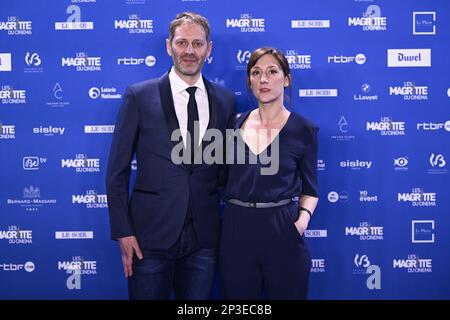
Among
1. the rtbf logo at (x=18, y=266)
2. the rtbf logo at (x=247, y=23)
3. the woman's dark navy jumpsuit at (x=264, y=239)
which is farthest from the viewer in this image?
the rtbf logo at (x=18, y=266)

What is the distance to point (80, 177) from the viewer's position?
10.1 ft

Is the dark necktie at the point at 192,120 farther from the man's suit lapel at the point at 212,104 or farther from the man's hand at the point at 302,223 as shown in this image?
the man's hand at the point at 302,223

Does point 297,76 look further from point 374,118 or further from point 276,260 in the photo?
point 276,260

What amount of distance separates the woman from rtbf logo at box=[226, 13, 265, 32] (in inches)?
27.8

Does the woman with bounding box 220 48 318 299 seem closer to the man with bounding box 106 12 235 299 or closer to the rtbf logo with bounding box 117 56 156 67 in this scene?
the man with bounding box 106 12 235 299

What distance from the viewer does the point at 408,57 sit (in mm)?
3008

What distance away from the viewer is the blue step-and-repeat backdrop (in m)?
3.00

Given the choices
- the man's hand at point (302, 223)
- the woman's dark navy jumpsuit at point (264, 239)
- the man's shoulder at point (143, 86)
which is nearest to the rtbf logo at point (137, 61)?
the man's shoulder at point (143, 86)

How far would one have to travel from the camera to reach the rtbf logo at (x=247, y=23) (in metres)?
2.98

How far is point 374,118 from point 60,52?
210 centimetres

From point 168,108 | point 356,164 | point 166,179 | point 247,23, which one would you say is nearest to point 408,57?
point 356,164

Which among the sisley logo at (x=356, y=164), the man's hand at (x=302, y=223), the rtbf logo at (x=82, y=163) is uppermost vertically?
the rtbf logo at (x=82, y=163)

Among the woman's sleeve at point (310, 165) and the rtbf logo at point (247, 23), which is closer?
the woman's sleeve at point (310, 165)

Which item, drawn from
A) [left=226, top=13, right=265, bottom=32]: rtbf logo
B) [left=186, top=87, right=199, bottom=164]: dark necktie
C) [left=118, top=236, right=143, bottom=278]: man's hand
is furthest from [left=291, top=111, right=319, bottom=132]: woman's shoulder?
[left=118, top=236, right=143, bottom=278]: man's hand
